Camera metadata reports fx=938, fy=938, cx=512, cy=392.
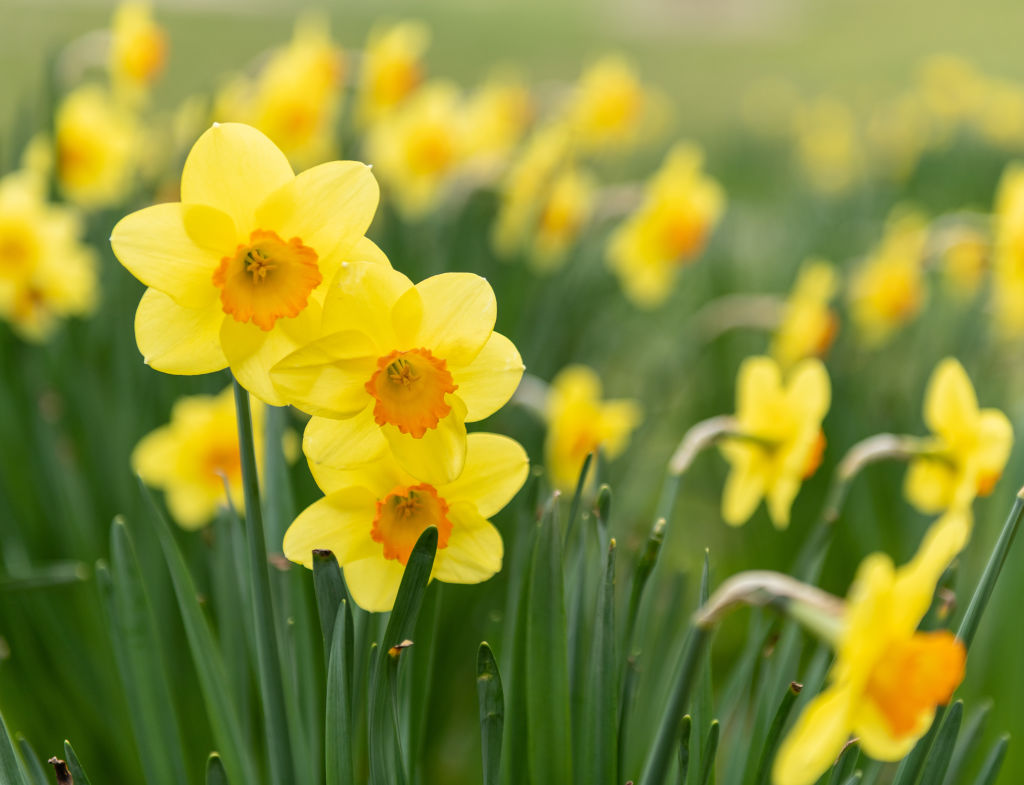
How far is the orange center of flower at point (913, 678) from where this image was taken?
52cm

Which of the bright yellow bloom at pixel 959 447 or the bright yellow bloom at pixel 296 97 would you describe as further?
the bright yellow bloom at pixel 296 97

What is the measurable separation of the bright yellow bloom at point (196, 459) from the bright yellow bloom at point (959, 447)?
0.98 meters

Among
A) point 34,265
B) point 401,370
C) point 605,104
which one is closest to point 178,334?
point 401,370

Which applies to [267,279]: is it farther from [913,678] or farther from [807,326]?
[807,326]

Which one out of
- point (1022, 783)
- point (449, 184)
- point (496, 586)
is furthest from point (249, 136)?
point (449, 184)

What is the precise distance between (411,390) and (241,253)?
17cm

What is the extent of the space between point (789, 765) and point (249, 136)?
0.56 meters

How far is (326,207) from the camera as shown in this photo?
69 cm

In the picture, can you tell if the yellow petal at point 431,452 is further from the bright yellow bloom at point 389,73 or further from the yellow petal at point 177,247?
the bright yellow bloom at point 389,73

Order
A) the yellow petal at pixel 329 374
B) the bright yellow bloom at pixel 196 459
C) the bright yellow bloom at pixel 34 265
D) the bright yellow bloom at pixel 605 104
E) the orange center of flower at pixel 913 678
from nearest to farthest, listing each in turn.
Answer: the orange center of flower at pixel 913 678 < the yellow petal at pixel 329 374 < the bright yellow bloom at pixel 196 459 < the bright yellow bloom at pixel 34 265 < the bright yellow bloom at pixel 605 104

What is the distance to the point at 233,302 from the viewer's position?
686 millimetres

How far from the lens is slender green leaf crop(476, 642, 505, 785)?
0.76 meters

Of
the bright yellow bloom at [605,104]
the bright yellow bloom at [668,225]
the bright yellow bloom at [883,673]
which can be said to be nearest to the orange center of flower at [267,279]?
the bright yellow bloom at [883,673]

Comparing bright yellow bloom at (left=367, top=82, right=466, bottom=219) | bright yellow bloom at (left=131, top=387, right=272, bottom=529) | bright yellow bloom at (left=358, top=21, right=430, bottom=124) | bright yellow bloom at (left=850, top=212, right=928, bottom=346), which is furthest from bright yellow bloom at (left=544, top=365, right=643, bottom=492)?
bright yellow bloom at (left=358, top=21, right=430, bottom=124)
